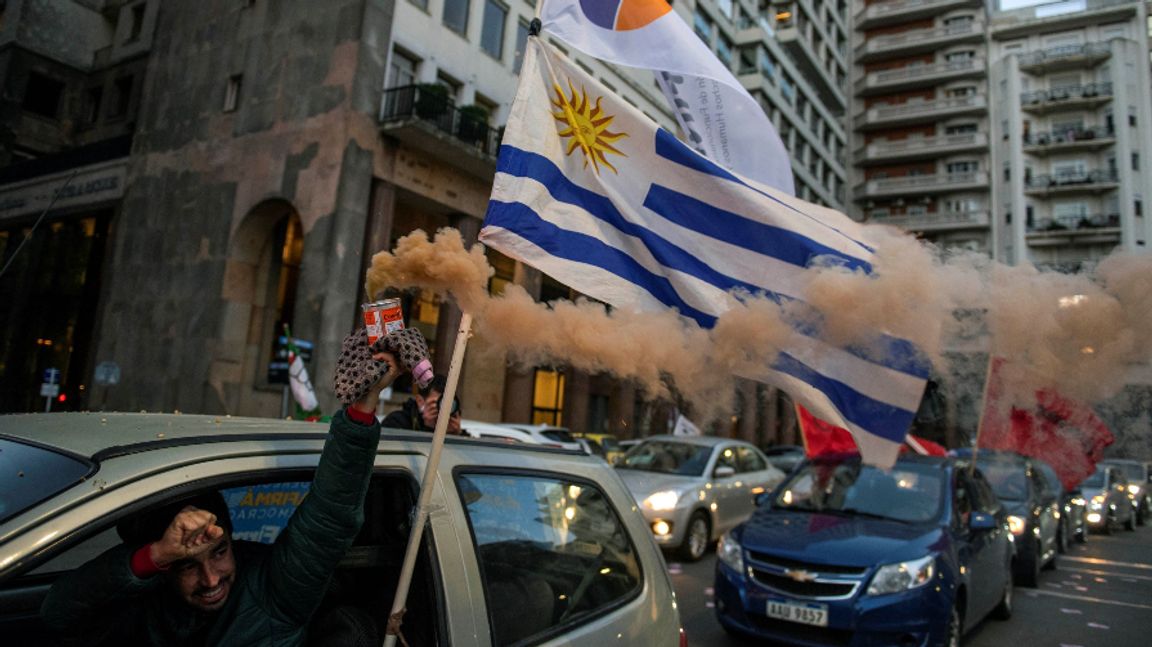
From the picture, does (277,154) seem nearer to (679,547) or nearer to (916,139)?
(679,547)

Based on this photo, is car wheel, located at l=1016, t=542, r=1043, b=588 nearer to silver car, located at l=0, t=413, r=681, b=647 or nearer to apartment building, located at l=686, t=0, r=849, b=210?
silver car, located at l=0, t=413, r=681, b=647

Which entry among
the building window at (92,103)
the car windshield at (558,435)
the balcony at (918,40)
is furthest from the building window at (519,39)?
the balcony at (918,40)

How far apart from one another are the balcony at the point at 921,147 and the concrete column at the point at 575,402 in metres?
38.1

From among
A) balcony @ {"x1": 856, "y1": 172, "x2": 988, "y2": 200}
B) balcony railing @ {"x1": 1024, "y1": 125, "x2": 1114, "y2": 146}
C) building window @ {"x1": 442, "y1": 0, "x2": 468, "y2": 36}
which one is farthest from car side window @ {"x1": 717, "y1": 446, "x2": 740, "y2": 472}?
balcony railing @ {"x1": 1024, "y1": 125, "x2": 1114, "y2": 146}

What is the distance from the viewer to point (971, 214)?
4775cm

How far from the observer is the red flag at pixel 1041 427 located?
161 inches

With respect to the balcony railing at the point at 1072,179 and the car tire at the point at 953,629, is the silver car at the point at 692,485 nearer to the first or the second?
the car tire at the point at 953,629

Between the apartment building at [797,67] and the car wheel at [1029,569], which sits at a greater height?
the apartment building at [797,67]

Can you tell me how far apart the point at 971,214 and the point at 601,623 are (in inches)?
2101

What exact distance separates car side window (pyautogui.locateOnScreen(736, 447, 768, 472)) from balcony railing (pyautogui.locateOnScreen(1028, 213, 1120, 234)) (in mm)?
46498

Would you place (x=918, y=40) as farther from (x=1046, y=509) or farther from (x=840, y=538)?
(x=840, y=538)

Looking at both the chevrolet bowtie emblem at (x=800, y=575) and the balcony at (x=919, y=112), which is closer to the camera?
the chevrolet bowtie emblem at (x=800, y=575)

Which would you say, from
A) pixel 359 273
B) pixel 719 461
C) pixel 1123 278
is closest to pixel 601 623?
pixel 1123 278

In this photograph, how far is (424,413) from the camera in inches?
177
